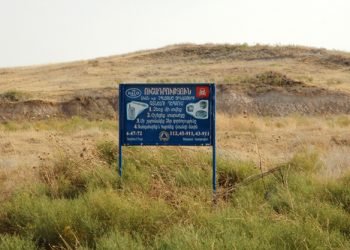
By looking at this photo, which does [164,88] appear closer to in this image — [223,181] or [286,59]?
[223,181]

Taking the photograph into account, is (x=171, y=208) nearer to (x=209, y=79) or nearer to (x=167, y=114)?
(x=167, y=114)

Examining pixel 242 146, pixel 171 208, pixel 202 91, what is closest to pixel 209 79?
pixel 242 146

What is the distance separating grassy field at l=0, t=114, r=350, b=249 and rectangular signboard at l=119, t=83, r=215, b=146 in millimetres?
579

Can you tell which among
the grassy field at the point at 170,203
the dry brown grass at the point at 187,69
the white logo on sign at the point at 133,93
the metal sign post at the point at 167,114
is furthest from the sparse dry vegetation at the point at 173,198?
the dry brown grass at the point at 187,69

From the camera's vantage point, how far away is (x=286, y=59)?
2120 inches

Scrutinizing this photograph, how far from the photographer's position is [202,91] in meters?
9.27

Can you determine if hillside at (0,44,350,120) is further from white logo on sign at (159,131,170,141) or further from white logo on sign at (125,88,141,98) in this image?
white logo on sign at (159,131,170,141)

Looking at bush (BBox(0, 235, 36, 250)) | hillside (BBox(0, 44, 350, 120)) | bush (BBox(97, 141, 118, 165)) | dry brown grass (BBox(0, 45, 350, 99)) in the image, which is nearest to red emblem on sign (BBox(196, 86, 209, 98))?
bush (BBox(97, 141, 118, 165))

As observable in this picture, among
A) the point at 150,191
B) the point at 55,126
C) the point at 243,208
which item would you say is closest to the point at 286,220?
the point at 243,208

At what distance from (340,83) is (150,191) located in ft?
117

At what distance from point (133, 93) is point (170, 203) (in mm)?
2471

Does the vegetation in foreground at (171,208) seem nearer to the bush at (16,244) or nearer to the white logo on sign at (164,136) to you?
the bush at (16,244)

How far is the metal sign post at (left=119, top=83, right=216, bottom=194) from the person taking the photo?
9.23m

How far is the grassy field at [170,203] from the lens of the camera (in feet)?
19.8
